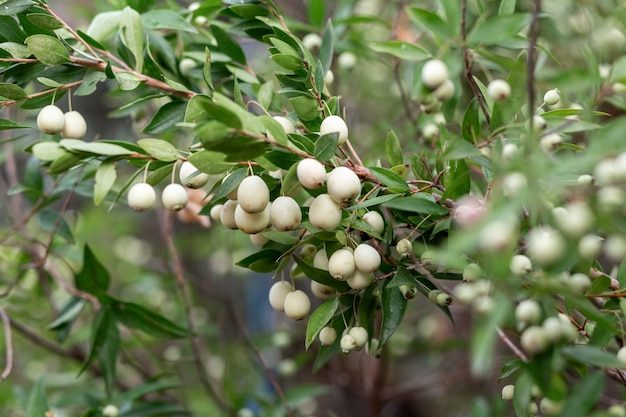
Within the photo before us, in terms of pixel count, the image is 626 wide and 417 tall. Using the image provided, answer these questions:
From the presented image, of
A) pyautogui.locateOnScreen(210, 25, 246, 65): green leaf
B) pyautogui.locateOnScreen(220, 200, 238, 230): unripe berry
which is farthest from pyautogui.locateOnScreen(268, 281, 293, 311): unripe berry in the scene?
pyautogui.locateOnScreen(210, 25, 246, 65): green leaf

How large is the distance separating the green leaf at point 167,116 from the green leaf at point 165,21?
11 cm

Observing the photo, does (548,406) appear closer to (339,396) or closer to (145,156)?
(145,156)

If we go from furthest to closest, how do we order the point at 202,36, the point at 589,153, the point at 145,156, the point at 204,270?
the point at 204,270
the point at 202,36
the point at 145,156
the point at 589,153

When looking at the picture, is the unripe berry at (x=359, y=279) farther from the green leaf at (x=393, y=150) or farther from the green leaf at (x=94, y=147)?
the green leaf at (x=94, y=147)

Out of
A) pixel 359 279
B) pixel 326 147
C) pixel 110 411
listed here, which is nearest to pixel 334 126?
pixel 326 147

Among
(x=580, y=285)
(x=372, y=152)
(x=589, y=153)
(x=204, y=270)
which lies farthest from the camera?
(x=204, y=270)

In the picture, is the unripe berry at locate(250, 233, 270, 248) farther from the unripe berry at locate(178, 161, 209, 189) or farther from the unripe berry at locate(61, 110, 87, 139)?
the unripe berry at locate(61, 110, 87, 139)

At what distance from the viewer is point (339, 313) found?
67cm

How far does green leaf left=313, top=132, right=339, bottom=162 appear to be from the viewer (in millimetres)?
551

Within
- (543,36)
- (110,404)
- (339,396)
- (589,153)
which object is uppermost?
(589,153)

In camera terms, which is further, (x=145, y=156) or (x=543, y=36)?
(x=543, y=36)

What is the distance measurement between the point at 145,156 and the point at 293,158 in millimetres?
146

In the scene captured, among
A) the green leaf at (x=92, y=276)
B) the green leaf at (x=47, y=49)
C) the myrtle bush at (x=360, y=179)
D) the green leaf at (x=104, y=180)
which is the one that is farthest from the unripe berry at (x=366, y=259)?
the green leaf at (x=92, y=276)

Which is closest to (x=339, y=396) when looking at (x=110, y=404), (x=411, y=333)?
(x=411, y=333)
